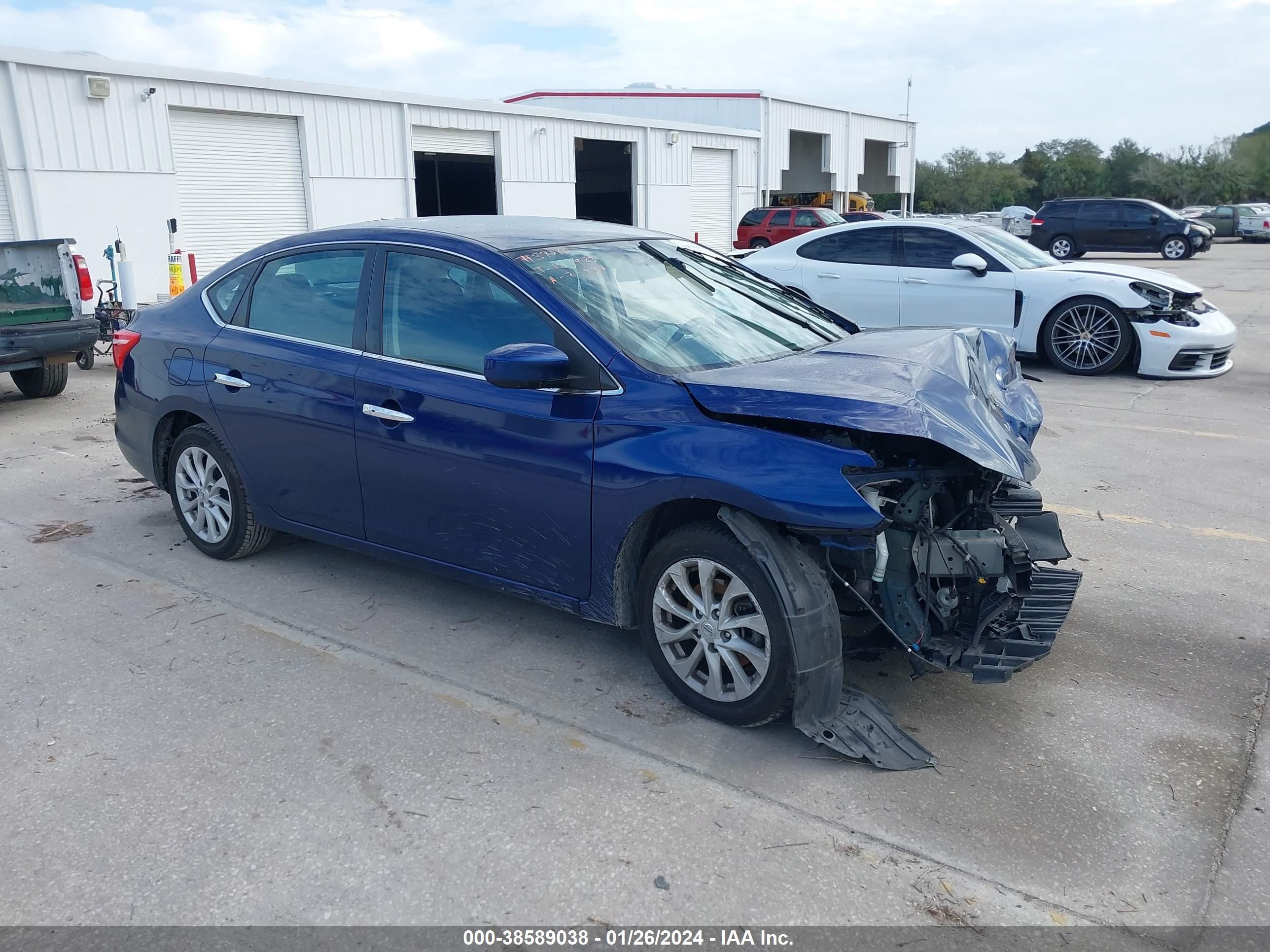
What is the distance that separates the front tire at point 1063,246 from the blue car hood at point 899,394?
1080 inches

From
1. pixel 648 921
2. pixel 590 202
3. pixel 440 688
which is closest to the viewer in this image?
pixel 648 921

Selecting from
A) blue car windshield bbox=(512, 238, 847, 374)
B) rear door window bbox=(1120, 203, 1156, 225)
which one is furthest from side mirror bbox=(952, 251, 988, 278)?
rear door window bbox=(1120, 203, 1156, 225)

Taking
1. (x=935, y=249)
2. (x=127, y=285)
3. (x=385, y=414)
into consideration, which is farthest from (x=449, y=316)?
(x=127, y=285)

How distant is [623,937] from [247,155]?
19904 mm

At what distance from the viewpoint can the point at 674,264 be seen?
14.8ft

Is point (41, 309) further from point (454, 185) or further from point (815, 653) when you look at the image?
point (454, 185)

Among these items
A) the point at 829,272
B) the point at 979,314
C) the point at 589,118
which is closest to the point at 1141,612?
the point at 979,314

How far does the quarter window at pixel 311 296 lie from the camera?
4.37 metres

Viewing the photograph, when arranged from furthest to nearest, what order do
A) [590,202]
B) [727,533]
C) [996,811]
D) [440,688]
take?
1. [590,202]
2. [440,688]
3. [727,533]
4. [996,811]

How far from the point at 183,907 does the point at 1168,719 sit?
321 centimetres

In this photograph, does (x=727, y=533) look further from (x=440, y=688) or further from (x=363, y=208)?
(x=363, y=208)

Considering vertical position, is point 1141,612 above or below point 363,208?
below

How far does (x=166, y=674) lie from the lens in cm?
394

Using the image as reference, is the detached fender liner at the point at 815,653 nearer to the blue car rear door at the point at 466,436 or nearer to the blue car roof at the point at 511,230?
the blue car rear door at the point at 466,436
